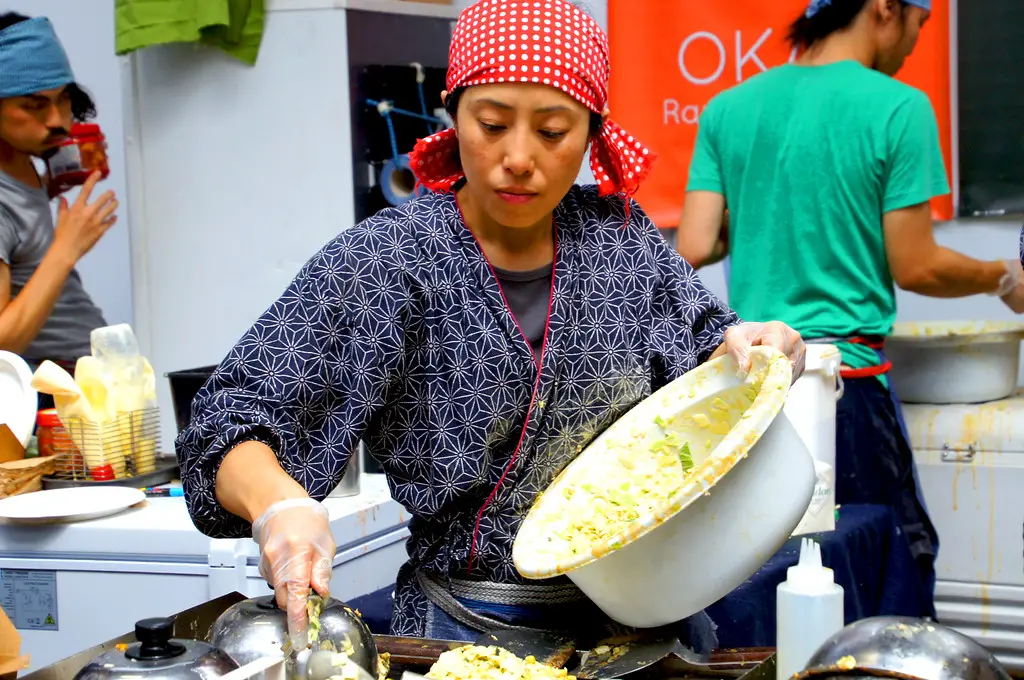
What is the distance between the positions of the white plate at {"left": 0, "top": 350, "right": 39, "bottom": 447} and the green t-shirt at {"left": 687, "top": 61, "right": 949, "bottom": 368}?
181 centimetres

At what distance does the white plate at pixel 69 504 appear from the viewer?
2398 mm

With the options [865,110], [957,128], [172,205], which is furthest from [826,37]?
[172,205]

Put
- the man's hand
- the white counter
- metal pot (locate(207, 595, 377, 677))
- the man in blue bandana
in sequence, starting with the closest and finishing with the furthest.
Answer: metal pot (locate(207, 595, 377, 677)) < the white counter < the man in blue bandana < the man's hand

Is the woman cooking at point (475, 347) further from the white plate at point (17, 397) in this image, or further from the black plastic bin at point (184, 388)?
the white plate at point (17, 397)

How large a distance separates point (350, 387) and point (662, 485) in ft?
1.54

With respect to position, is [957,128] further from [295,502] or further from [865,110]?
[295,502]

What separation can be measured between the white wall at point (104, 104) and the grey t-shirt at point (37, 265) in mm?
1387

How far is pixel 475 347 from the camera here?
1.62 meters

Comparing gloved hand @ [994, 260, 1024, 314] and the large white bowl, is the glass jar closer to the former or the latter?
the large white bowl

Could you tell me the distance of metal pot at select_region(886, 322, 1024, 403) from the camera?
3.08 m

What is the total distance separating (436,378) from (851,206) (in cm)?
156

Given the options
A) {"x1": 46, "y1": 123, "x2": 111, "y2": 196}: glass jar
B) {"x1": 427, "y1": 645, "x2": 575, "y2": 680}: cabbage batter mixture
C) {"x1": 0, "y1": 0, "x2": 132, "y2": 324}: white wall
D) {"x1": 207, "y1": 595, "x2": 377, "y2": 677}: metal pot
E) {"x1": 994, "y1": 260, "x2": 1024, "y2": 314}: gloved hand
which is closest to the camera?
{"x1": 207, "y1": 595, "x2": 377, "y2": 677}: metal pot

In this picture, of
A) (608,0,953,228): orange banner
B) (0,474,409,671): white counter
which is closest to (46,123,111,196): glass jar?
(0,474,409,671): white counter

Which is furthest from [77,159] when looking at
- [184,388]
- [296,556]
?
[296,556]
